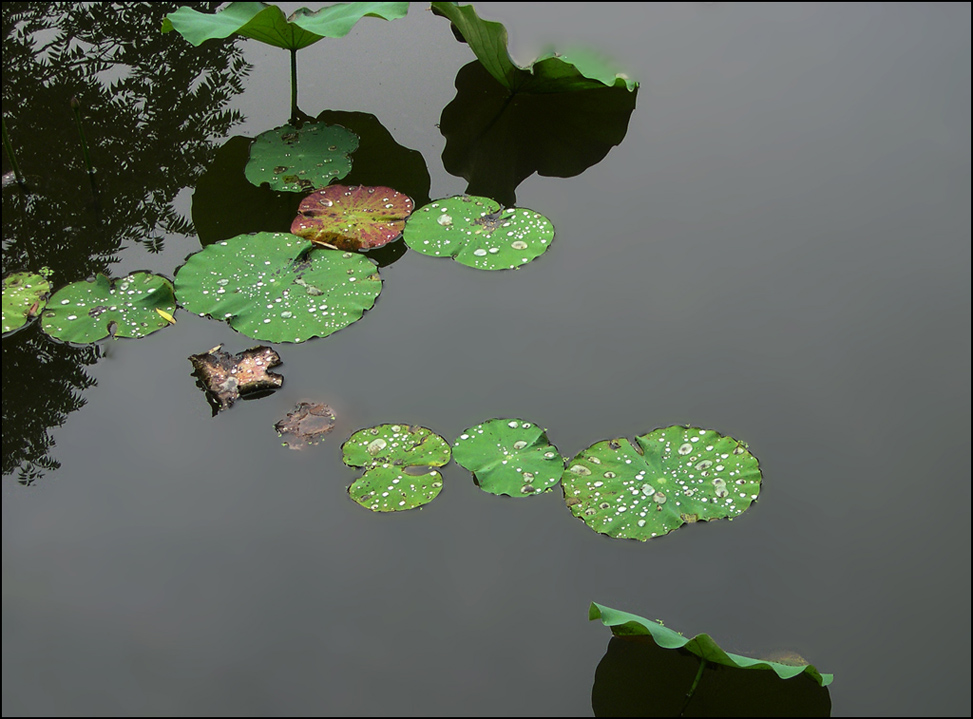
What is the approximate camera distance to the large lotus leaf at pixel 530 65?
287 centimetres

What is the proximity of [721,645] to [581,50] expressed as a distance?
2172 millimetres

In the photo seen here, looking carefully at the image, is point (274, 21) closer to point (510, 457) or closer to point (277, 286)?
point (277, 286)

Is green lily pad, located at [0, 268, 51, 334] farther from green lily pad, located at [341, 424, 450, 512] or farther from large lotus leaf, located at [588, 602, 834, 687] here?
large lotus leaf, located at [588, 602, 834, 687]

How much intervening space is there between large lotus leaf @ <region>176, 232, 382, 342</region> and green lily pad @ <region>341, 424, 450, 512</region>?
0.39 m

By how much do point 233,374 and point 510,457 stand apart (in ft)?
2.48

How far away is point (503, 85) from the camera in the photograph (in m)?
3.19

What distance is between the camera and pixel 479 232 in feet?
8.70

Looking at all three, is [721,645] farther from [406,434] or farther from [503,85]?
[503,85]

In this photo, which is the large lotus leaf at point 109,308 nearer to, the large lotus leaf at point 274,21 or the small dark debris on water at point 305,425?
the small dark debris on water at point 305,425

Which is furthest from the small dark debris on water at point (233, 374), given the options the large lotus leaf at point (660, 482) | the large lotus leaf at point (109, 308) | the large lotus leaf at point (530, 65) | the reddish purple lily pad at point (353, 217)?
the large lotus leaf at point (530, 65)

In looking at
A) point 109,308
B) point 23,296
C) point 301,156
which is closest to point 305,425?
point 109,308

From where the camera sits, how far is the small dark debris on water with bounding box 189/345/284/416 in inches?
90.7

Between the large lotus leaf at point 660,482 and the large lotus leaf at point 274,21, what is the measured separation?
57.4 inches

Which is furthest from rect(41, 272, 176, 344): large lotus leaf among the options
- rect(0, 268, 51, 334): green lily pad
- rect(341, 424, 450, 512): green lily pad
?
rect(341, 424, 450, 512): green lily pad
